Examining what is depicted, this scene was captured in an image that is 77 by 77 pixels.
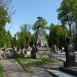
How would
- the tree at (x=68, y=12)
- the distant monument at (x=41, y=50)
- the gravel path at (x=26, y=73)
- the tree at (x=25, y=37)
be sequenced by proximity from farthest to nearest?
the tree at (x=25, y=37) < the tree at (x=68, y=12) < the distant monument at (x=41, y=50) < the gravel path at (x=26, y=73)

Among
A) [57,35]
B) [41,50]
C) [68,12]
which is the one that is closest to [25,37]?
[57,35]

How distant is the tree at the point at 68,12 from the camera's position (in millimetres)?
31453

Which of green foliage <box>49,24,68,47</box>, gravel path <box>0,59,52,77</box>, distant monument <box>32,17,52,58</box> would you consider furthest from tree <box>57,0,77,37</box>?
gravel path <box>0,59,52,77</box>

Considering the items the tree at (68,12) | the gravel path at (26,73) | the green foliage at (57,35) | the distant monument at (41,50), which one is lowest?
the gravel path at (26,73)

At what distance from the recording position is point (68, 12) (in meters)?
32.6

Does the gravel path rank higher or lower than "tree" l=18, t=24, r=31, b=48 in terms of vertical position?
lower

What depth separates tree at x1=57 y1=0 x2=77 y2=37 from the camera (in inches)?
1238

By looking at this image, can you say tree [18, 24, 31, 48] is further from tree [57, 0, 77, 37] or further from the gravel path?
the gravel path

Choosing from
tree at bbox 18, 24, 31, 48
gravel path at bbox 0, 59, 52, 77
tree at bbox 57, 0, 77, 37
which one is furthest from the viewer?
tree at bbox 18, 24, 31, 48

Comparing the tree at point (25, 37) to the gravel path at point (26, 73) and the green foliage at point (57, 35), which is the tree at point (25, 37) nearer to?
the green foliage at point (57, 35)

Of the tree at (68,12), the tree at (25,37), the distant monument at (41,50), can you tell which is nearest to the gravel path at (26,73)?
the distant monument at (41,50)

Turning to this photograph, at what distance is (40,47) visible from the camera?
55.0ft

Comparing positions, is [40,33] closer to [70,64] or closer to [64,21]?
[70,64]

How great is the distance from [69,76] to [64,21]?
28675 millimetres
